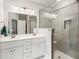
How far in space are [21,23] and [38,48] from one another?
992 millimetres

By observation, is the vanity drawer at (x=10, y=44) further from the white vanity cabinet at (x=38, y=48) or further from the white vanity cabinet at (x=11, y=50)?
the white vanity cabinet at (x=38, y=48)

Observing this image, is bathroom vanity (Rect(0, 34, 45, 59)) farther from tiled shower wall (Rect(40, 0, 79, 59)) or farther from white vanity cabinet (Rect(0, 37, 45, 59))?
tiled shower wall (Rect(40, 0, 79, 59))

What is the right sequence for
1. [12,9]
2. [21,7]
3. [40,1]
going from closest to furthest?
[12,9]
[21,7]
[40,1]

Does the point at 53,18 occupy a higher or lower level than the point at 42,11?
lower

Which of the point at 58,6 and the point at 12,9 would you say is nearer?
the point at 58,6

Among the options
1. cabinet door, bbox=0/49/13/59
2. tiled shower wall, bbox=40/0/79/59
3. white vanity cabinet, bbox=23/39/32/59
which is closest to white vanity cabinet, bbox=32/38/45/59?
white vanity cabinet, bbox=23/39/32/59

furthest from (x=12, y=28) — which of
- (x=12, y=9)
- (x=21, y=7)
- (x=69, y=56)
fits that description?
(x=69, y=56)

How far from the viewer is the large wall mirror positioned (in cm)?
252

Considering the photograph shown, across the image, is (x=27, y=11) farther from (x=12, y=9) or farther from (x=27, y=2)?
(x=12, y=9)

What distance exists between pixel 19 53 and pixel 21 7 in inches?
59.9

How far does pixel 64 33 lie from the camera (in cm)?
225

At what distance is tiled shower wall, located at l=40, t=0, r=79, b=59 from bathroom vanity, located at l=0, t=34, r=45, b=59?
62cm

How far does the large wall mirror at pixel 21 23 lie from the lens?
2.52 metres

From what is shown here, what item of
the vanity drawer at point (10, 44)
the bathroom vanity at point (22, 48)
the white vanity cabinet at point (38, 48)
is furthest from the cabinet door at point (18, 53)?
the white vanity cabinet at point (38, 48)
